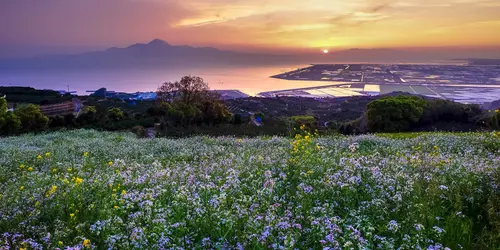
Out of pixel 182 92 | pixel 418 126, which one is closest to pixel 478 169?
pixel 418 126

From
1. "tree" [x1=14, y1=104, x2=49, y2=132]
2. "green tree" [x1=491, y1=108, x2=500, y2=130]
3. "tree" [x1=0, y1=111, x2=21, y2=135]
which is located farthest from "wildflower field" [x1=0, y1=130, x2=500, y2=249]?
"tree" [x1=14, y1=104, x2=49, y2=132]

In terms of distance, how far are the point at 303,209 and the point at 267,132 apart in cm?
1828

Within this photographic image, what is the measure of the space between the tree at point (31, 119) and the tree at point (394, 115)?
24.4 metres

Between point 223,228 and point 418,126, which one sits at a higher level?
point 223,228

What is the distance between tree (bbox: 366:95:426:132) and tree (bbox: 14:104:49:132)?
24.4 m

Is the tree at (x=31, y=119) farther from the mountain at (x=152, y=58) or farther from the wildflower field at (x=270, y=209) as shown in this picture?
the mountain at (x=152, y=58)

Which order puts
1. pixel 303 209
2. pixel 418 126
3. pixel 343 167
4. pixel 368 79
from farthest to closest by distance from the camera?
pixel 368 79 → pixel 418 126 → pixel 343 167 → pixel 303 209

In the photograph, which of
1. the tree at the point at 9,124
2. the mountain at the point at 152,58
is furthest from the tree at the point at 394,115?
the mountain at the point at 152,58

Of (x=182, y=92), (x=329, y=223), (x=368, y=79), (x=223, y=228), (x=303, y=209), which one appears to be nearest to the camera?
(x=329, y=223)

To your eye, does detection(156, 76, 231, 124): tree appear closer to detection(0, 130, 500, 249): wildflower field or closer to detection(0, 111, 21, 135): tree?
detection(0, 111, 21, 135): tree

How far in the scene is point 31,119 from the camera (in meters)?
27.6

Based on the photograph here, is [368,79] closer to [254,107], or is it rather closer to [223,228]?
[254,107]

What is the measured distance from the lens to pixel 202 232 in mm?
4355

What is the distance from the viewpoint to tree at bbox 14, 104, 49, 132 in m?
27.5
